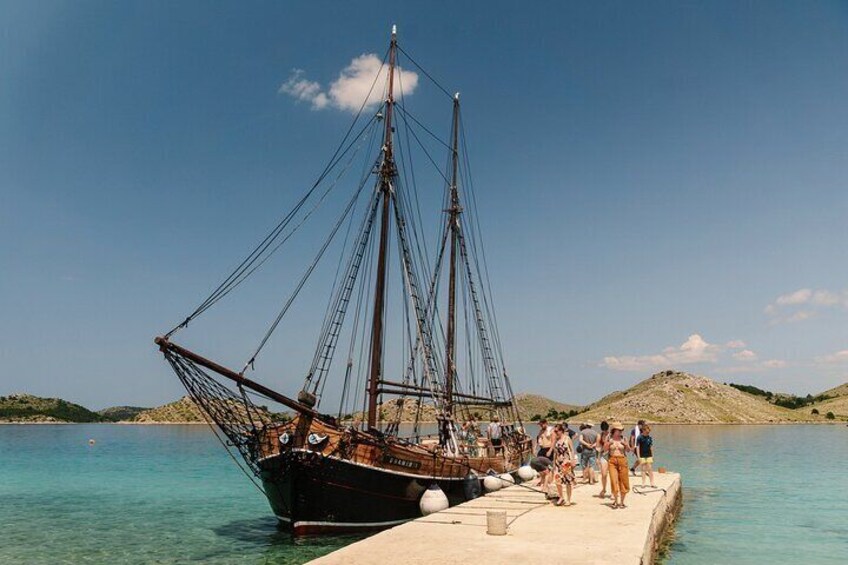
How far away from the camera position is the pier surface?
38.5ft

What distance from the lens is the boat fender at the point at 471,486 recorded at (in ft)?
91.0

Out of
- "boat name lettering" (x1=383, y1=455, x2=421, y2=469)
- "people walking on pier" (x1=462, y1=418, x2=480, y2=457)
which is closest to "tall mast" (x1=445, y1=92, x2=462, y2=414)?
Answer: "people walking on pier" (x1=462, y1=418, x2=480, y2=457)

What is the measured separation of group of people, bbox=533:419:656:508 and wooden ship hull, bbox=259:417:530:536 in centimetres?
554

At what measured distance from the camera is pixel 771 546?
21.2 m

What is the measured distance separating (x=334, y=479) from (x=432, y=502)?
12.7 ft

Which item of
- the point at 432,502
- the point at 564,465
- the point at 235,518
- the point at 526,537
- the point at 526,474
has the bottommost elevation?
the point at 235,518

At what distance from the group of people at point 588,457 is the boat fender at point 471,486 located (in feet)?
18.1

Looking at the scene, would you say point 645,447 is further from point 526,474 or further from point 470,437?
point 470,437

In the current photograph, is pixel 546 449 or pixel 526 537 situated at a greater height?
pixel 546 449

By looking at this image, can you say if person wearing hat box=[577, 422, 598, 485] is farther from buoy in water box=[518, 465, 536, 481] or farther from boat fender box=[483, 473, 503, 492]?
buoy in water box=[518, 465, 536, 481]

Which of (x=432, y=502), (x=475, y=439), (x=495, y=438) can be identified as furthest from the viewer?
(x=495, y=438)

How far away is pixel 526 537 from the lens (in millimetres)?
13531

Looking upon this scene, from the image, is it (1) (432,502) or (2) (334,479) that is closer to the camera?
(2) (334,479)

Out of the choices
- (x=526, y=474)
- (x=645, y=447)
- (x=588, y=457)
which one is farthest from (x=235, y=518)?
(x=645, y=447)
